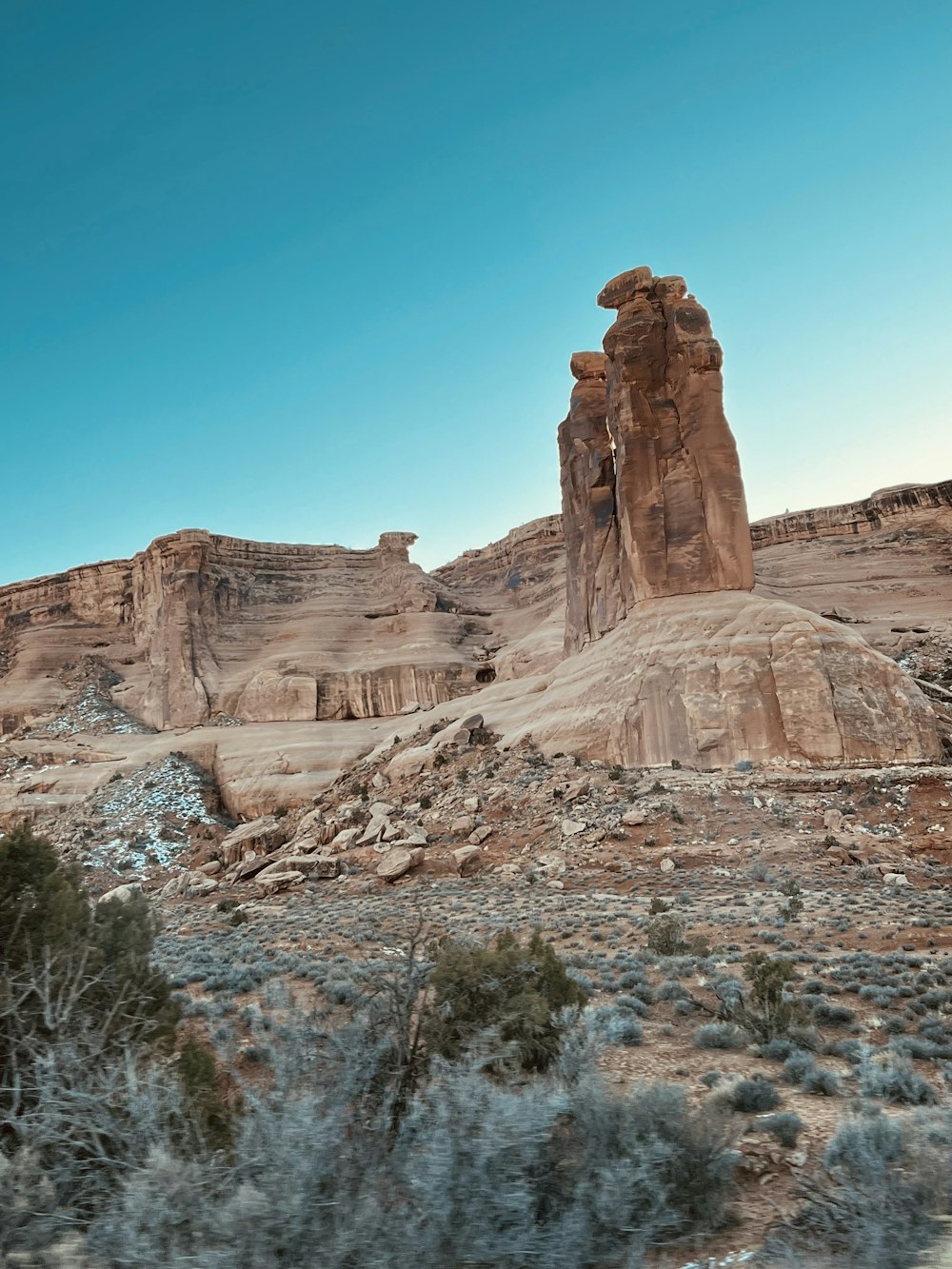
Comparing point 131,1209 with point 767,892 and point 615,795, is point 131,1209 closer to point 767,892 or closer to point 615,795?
point 767,892

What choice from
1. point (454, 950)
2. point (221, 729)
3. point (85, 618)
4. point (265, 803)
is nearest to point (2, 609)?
point (85, 618)

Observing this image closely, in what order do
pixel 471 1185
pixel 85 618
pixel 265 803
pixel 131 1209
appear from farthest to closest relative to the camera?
pixel 85 618 → pixel 265 803 → pixel 471 1185 → pixel 131 1209

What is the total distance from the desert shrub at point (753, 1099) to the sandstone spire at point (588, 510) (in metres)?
27.3

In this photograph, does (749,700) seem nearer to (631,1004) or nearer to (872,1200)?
(631,1004)

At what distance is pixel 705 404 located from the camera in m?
29.6

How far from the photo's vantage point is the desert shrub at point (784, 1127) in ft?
17.1

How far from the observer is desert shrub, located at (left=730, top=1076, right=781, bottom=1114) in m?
5.84

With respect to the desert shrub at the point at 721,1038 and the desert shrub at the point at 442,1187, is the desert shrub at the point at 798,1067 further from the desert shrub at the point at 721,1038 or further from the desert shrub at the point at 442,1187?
the desert shrub at the point at 442,1187

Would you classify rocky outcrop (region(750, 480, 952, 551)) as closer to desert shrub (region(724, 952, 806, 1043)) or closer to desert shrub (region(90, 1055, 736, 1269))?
desert shrub (region(724, 952, 806, 1043))

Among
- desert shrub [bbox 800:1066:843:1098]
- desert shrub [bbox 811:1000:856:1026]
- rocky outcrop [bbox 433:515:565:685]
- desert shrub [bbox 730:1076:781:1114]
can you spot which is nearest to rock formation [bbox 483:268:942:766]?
rocky outcrop [bbox 433:515:565:685]

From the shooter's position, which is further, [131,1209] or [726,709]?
[726,709]

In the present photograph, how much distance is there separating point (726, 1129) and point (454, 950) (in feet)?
8.81

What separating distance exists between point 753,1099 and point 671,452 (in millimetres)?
27022

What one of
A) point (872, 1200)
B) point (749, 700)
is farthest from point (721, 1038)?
point (749, 700)
